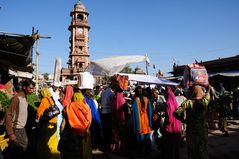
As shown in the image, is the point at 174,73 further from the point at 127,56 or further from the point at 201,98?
the point at 201,98

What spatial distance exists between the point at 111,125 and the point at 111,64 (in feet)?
5.74

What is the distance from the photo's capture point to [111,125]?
6.98m

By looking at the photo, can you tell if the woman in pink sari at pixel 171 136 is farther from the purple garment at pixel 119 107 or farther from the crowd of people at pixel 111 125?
the purple garment at pixel 119 107

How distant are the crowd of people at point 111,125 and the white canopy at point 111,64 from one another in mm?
521

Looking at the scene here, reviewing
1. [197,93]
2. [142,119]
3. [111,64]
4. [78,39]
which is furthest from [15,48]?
[78,39]

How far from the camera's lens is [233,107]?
11805 mm

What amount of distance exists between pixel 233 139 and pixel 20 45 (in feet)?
25.9

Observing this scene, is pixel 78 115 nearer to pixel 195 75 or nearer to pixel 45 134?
pixel 45 134

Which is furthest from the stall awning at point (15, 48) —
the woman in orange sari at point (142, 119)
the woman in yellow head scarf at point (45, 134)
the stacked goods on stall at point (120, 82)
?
the woman in orange sari at point (142, 119)

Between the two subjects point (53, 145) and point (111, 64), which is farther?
point (111, 64)

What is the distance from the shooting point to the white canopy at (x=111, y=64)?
705 cm

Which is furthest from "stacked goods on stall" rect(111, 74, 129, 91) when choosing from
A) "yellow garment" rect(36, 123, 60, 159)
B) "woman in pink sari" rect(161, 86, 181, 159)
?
"yellow garment" rect(36, 123, 60, 159)

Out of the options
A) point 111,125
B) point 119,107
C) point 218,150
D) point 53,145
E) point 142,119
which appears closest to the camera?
point 53,145

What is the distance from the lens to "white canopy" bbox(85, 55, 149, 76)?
23.1 feet
